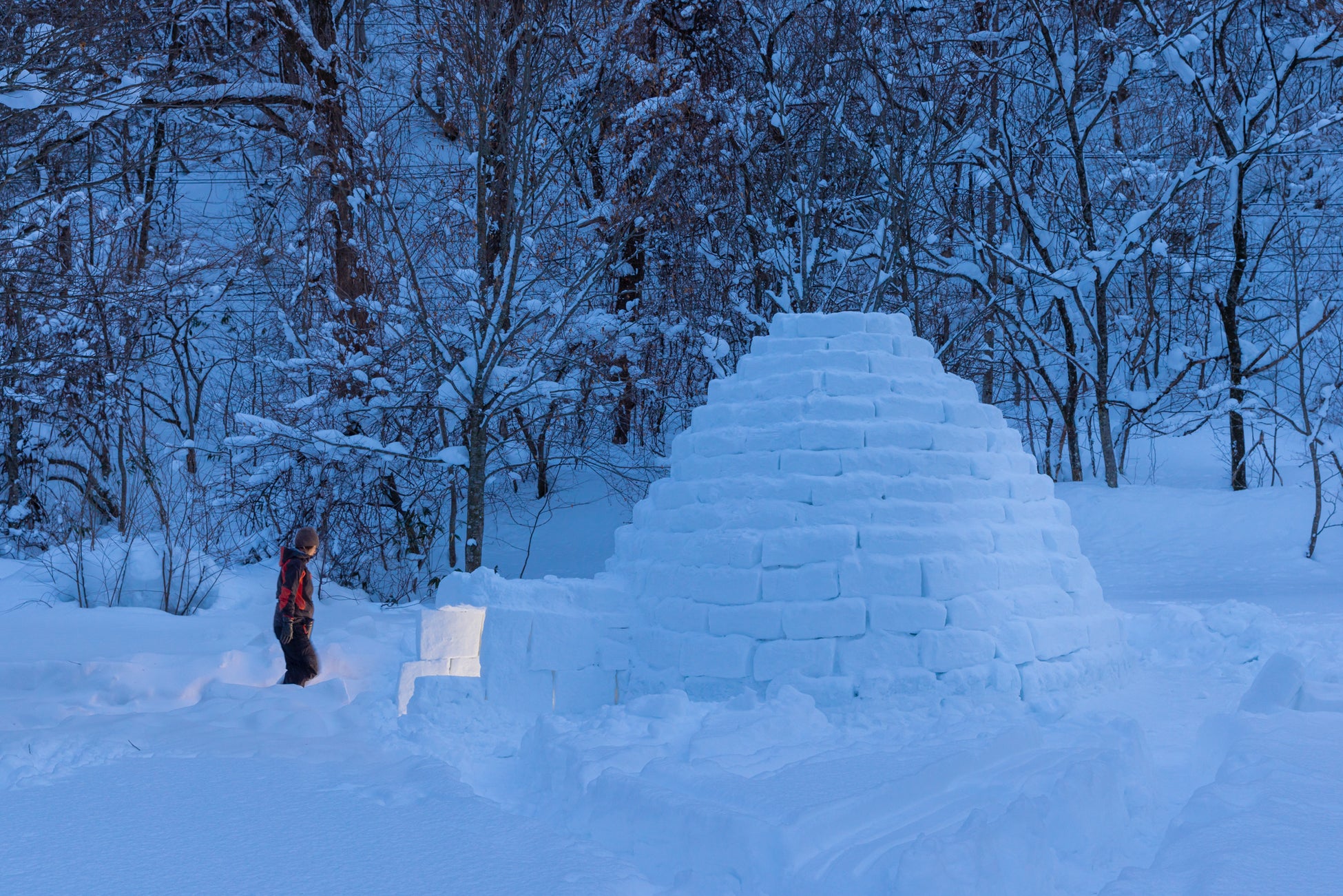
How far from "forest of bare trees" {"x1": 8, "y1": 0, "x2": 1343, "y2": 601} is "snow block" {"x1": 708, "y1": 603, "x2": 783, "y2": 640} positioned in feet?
15.7

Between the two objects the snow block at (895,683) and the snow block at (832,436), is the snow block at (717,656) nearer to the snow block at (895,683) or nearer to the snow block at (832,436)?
the snow block at (895,683)

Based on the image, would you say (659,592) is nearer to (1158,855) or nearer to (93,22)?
(1158,855)

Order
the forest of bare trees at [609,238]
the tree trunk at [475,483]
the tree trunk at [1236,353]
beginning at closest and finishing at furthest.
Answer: the tree trunk at [475,483]
the forest of bare trees at [609,238]
the tree trunk at [1236,353]

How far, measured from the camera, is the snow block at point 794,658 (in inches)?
193

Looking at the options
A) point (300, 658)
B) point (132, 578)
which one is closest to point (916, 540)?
point (300, 658)

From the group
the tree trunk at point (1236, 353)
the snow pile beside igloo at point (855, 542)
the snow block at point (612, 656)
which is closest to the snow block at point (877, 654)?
the snow pile beside igloo at point (855, 542)

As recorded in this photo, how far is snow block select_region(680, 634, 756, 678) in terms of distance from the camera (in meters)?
4.99

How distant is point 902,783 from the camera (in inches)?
136

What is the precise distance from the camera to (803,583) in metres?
5.03

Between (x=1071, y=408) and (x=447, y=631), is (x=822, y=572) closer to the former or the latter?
(x=447, y=631)

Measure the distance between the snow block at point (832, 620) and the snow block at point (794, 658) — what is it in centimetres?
4

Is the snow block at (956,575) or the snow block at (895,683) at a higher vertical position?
the snow block at (956,575)

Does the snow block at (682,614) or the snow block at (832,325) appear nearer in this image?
the snow block at (682,614)

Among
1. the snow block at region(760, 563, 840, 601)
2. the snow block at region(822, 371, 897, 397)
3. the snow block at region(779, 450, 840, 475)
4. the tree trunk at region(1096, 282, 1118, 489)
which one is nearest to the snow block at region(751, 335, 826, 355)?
the snow block at region(822, 371, 897, 397)
